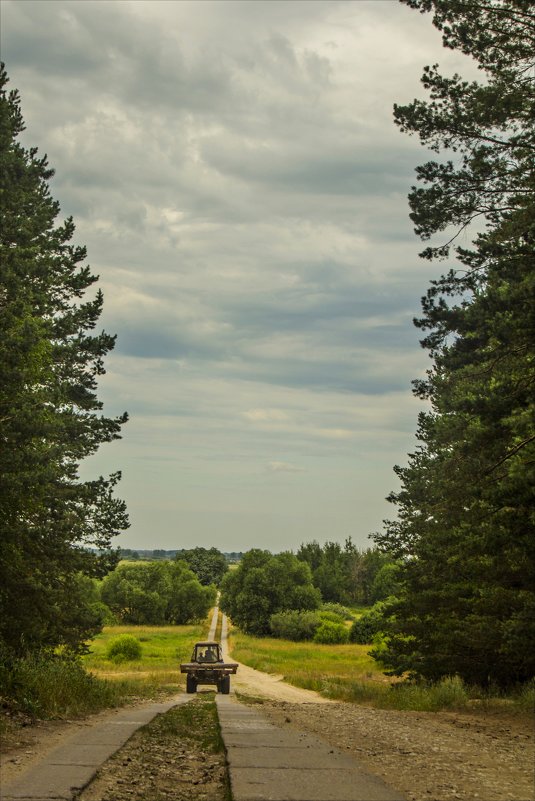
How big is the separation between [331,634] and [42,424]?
71.0m

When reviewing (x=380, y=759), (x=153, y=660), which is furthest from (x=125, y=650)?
(x=380, y=759)

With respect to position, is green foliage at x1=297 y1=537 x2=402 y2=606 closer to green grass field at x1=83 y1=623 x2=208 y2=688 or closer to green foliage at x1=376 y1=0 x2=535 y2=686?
green grass field at x1=83 y1=623 x2=208 y2=688

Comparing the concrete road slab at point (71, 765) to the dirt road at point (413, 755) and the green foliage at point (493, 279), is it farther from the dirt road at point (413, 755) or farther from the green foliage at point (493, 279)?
the green foliage at point (493, 279)

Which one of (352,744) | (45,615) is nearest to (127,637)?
(45,615)

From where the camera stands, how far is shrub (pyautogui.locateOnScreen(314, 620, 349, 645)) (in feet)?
266

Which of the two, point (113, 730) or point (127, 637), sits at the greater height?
point (113, 730)

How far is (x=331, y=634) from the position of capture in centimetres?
8175

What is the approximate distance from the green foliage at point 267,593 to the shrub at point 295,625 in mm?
4390

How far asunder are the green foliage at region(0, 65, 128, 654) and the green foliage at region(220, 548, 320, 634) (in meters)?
75.3

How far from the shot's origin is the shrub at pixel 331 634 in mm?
81062

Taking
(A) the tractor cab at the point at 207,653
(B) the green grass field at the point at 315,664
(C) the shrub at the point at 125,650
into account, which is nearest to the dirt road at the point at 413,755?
(A) the tractor cab at the point at 207,653

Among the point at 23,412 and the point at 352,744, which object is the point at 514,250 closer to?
the point at 352,744

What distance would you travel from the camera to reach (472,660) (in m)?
23.3

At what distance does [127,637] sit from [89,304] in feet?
133
